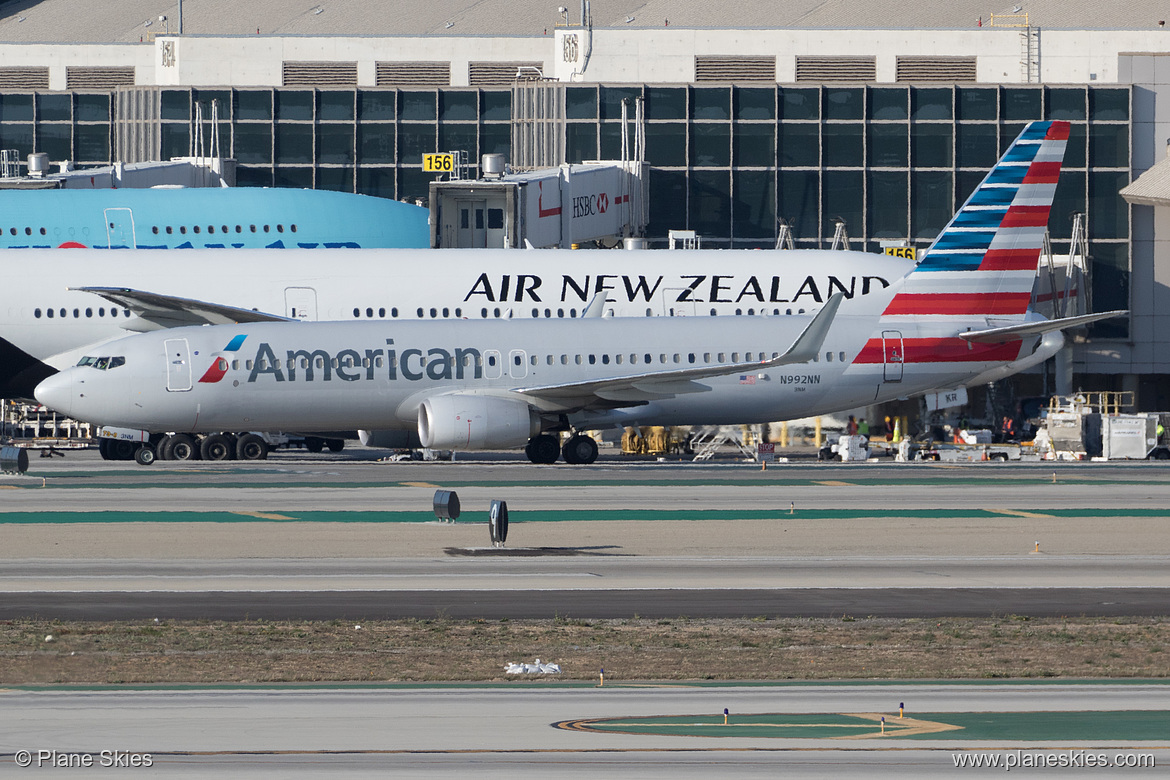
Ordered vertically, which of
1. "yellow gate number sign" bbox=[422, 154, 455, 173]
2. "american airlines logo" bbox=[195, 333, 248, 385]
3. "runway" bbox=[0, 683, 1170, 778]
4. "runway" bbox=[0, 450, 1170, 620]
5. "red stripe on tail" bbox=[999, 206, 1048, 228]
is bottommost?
"runway" bbox=[0, 683, 1170, 778]

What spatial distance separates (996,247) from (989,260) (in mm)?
448

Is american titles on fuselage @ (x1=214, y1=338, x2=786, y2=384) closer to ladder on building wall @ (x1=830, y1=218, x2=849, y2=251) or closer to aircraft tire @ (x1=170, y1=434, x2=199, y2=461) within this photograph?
aircraft tire @ (x1=170, y1=434, x2=199, y2=461)

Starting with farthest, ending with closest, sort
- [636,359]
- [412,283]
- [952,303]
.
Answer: [412,283] < [952,303] < [636,359]

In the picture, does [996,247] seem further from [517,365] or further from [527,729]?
[527,729]

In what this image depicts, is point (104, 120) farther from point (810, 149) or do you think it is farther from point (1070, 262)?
point (1070, 262)

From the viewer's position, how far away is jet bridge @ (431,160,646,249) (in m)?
62.3

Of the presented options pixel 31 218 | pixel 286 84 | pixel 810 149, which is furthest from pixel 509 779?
pixel 286 84

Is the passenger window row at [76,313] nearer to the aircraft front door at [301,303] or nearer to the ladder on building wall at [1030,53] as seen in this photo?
the aircraft front door at [301,303]

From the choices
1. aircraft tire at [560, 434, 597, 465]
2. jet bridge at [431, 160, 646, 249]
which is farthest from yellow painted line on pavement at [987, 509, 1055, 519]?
jet bridge at [431, 160, 646, 249]

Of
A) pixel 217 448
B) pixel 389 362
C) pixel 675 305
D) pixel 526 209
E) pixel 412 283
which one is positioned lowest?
pixel 217 448

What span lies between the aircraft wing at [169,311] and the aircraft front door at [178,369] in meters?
3.71

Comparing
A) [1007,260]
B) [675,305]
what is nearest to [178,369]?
[675,305]

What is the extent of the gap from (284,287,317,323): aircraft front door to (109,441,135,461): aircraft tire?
568 centimetres

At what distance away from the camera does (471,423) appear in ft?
141
